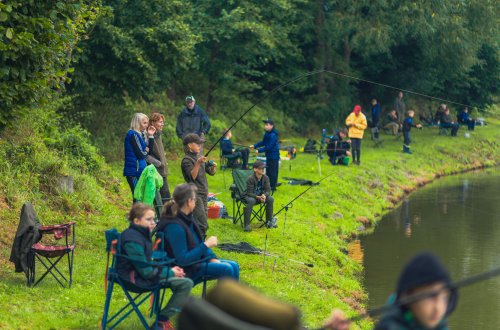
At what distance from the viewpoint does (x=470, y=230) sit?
66.4ft

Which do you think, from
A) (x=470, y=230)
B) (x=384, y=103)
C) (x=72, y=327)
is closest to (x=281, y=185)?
(x=470, y=230)

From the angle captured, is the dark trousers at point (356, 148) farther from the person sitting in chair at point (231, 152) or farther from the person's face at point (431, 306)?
the person's face at point (431, 306)

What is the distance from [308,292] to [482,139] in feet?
84.0

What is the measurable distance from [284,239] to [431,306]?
10.8 metres

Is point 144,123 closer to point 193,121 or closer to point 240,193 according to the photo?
point 240,193

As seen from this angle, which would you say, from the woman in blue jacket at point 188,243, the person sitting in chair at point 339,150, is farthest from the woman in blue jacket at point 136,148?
the person sitting in chair at point 339,150

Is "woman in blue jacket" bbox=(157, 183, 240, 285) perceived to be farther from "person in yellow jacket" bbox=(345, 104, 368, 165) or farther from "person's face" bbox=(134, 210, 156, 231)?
"person in yellow jacket" bbox=(345, 104, 368, 165)

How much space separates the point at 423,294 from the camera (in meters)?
4.88

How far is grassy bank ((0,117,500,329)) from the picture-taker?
10039 mm

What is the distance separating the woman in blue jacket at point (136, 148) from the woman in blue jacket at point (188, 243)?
3.66 metres

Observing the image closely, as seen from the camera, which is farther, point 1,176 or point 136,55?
point 136,55

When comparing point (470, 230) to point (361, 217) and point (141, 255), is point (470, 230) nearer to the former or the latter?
point (361, 217)

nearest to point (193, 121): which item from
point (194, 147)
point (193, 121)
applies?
point (193, 121)

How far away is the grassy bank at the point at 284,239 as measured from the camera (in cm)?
1004
